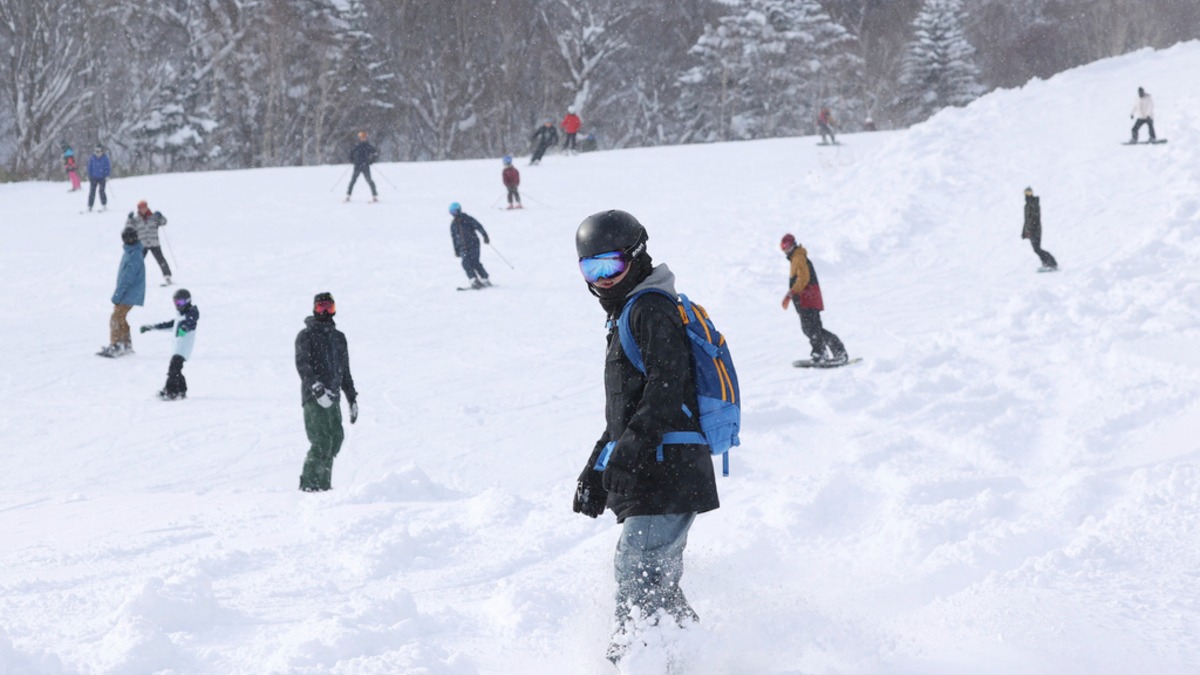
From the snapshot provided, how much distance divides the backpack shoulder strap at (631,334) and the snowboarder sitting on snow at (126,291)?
404 inches

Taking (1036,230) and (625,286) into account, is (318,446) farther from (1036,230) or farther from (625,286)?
(1036,230)

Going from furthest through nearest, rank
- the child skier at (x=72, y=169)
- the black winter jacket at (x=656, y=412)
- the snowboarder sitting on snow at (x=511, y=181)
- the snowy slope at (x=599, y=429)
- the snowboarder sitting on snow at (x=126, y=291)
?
the child skier at (x=72, y=169), the snowboarder sitting on snow at (x=511, y=181), the snowboarder sitting on snow at (x=126, y=291), the snowy slope at (x=599, y=429), the black winter jacket at (x=656, y=412)

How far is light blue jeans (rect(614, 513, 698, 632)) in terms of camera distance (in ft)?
10.4

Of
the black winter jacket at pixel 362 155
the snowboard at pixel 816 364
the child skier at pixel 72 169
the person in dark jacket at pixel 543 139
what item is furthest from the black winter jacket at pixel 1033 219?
the child skier at pixel 72 169

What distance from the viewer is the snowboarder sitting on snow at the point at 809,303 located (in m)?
10.1

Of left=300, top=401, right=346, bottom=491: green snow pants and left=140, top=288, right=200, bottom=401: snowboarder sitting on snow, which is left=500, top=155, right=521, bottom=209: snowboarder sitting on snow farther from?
left=300, top=401, right=346, bottom=491: green snow pants

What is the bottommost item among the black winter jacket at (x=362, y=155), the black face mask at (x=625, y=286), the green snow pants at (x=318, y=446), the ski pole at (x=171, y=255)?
the green snow pants at (x=318, y=446)

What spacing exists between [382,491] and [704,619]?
3205 millimetres

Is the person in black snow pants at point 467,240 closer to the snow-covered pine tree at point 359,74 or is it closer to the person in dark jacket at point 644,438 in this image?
the person in dark jacket at point 644,438

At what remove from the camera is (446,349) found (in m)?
12.4

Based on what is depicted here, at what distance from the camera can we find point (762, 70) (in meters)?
42.4

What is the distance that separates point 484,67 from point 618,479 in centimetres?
4034

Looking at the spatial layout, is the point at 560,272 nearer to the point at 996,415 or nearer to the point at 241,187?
the point at 996,415

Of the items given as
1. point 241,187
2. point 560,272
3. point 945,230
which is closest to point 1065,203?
point 945,230
